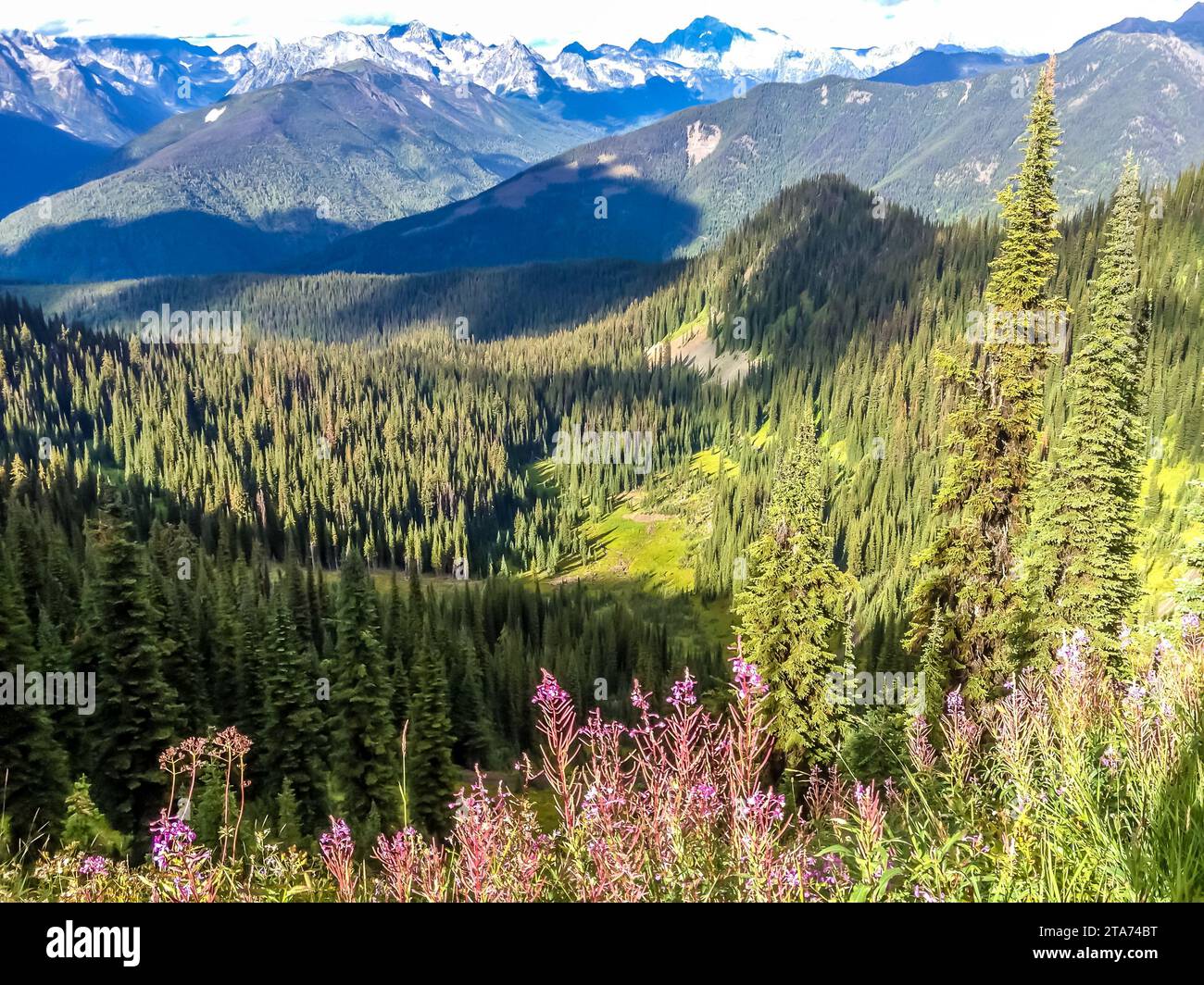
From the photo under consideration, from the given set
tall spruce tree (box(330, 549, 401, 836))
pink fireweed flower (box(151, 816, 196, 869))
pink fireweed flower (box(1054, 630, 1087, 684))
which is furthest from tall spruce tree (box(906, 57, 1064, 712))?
tall spruce tree (box(330, 549, 401, 836))

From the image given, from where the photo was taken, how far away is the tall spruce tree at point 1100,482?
80.5 feet

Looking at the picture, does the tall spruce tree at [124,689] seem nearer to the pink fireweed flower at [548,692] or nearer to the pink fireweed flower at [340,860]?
the pink fireweed flower at [340,860]

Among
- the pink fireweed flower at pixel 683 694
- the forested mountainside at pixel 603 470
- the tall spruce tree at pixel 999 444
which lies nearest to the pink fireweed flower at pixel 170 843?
the pink fireweed flower at pixel 683 694

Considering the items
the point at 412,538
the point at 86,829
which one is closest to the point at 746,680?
the point at 86,829

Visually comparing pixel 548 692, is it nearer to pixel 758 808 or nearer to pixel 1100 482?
pixel 758 808

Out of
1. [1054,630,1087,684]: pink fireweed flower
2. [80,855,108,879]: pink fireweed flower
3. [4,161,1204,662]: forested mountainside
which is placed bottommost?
[4,161,1204,662]: forested mountainside

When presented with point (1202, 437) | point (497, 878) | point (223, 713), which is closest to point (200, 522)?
point (223, 713)

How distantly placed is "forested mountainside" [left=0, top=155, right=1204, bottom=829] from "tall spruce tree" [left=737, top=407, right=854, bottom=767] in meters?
2.50

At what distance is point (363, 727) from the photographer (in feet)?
125

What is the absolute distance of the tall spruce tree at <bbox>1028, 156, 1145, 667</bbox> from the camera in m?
24.5

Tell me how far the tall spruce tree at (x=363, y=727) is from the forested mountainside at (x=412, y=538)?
0.63ft

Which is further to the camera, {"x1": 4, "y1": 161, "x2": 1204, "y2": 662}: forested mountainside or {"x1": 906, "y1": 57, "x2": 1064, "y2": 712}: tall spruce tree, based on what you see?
{"x1": 4, "y1": 161, "x2": 1204, "y2": 662}: forested mountainside

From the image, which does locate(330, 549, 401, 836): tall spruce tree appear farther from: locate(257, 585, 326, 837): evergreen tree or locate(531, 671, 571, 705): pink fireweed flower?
locate(531, 671, 571, 705): pink fireweed flower

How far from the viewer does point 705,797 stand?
499 centimetres
